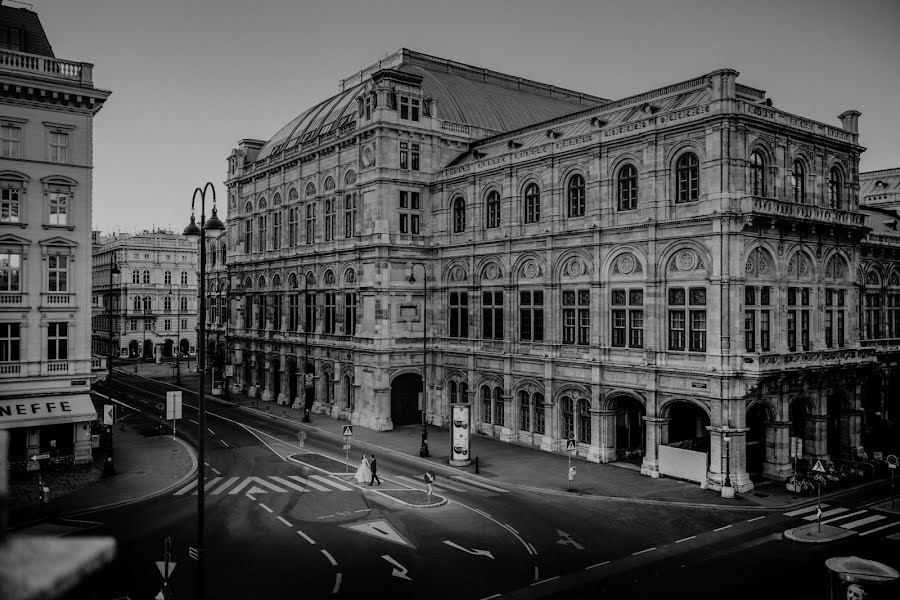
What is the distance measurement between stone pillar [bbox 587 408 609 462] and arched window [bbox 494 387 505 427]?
8.55m

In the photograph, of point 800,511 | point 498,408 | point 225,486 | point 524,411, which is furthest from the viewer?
point 498,408

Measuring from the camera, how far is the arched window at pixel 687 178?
37.4m

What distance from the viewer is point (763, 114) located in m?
37.2

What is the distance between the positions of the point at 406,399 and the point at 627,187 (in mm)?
23186

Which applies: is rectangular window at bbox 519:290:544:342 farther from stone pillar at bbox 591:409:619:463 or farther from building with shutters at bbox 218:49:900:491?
stone pillar at bbox 591:409:619:463

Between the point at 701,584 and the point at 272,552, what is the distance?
14602mm

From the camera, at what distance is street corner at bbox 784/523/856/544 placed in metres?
27.4

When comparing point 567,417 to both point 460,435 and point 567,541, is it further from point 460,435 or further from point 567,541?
point 567,541

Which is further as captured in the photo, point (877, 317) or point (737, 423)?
point (877, 317)

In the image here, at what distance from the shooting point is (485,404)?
49938 mm

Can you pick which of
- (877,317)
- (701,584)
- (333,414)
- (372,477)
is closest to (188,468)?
(372,477)

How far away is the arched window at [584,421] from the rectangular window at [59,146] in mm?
32037

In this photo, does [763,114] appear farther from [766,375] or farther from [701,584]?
[701,584]

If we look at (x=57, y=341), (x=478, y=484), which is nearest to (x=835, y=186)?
(x=478, y=484)
